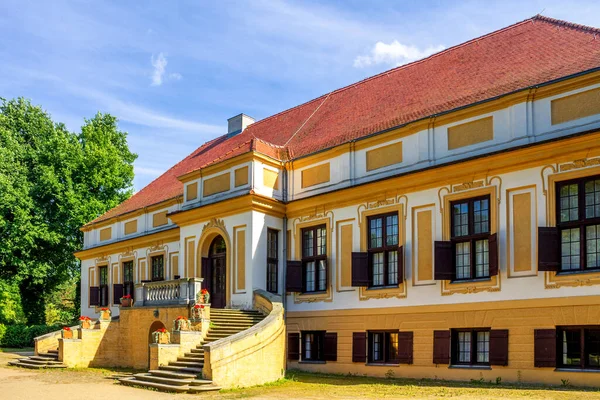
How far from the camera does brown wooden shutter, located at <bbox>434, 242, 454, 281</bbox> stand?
669 inches

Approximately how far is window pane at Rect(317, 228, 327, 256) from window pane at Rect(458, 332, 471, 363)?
18.8ft

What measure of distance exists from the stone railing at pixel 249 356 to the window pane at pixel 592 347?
8123 millimetres

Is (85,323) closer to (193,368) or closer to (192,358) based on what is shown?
(192,358)

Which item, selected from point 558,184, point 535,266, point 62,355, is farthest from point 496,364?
point 62,355

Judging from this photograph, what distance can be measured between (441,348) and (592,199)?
5.62 meters

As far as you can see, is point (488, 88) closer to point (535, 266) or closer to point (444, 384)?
point (535, 266)

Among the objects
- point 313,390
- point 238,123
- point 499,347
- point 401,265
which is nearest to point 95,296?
point 238,123

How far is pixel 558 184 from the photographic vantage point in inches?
603

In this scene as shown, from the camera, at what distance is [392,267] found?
18.9 meters

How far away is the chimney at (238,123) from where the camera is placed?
99.3 feet

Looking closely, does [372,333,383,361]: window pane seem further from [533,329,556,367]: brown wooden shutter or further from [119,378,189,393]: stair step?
[119,378,189,393]: stair step

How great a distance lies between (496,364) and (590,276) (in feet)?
10.8

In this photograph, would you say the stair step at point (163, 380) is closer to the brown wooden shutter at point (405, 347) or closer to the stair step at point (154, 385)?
the stair step at point (154, 385)

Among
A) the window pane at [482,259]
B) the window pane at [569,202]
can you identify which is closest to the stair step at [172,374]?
the window pane at [482,259]
